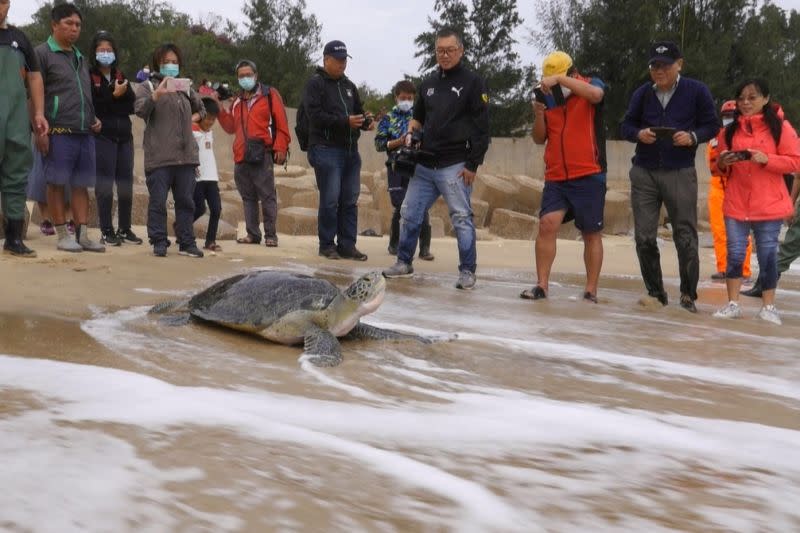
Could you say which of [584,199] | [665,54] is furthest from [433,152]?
[665,54]

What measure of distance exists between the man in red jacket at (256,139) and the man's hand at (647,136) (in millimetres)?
4130

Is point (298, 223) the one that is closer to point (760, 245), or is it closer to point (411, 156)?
point (411, 156)

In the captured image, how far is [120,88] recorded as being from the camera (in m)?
7.28

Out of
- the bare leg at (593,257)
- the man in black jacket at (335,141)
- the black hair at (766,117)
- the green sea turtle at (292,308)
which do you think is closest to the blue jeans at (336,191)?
the man in black jacket at (335,141)

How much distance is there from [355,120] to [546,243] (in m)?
2.37

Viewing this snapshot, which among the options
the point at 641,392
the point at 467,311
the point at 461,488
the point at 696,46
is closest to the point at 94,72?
the point at 467,311

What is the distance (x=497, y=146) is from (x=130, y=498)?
26.0 metres

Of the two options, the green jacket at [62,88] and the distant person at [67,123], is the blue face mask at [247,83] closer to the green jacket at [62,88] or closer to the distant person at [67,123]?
the distant person at [67,123]

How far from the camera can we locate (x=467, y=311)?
17.3ft

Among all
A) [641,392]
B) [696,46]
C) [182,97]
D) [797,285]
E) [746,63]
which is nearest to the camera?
[641,392]

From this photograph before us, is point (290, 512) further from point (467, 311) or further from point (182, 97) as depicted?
point (182, 97)

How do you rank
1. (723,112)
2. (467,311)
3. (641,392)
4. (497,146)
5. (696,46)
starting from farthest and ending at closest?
1. (696,46)
2. (497,146)
3. (723,112)
4. (467,311)
5. (641,392)

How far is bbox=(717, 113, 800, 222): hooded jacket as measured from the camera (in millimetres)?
5613

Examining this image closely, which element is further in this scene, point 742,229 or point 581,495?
point 742,229
